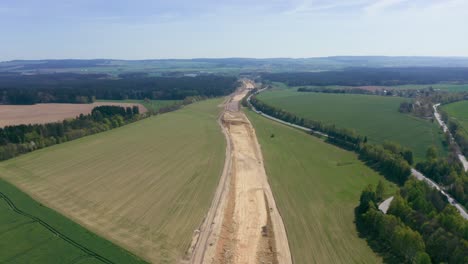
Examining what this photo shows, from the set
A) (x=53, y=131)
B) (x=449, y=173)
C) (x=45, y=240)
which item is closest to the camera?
(x=45, y=240)

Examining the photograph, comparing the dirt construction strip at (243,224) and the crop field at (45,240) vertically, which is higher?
the crop field at (45,240)

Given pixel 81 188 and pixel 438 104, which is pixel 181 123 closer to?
pixel 81 188

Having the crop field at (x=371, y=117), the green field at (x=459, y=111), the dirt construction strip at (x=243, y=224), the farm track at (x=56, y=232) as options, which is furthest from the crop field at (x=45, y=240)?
the green field at (x=459, y=111)

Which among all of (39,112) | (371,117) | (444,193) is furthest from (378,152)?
(39,112)

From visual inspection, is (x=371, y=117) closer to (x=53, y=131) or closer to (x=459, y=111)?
(x=459, y=111)

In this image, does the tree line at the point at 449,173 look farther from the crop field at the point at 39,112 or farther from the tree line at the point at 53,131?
the crop field at the point at 39,112

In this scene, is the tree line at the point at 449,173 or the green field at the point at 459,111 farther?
the green field at the point at 459,111
